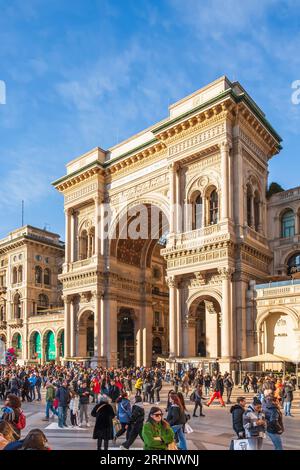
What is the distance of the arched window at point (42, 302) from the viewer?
6464cm

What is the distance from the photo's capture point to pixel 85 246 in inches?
1886

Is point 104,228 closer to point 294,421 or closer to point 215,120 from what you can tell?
point 215,120

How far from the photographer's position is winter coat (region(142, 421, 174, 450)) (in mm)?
7824

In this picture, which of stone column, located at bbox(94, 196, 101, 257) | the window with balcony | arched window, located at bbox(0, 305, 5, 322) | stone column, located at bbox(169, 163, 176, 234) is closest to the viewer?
stone column, located at bbox(169, 163, 176, 234)

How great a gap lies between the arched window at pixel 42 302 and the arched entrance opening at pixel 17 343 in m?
4.36

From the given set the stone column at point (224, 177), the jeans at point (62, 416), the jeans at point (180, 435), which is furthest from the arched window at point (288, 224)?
the jeans at point (180, 435)

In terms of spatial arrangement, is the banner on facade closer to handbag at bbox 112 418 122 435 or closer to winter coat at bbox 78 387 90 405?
winter coat at bbox 78 387 90 405

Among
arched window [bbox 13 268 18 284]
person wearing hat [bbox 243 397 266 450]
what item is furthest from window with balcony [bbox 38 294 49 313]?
person wearing hat [bbox 243 397 266 450]

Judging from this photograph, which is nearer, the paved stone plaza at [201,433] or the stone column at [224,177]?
the paved stone plaza at [201,433]

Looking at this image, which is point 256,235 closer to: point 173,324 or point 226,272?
point 226,272

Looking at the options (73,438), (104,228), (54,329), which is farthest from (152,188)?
(73,438)

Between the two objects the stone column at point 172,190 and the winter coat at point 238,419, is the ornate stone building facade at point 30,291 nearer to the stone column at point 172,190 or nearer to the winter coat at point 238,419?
the stone column at point 172,190

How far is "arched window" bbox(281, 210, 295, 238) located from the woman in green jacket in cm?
3171

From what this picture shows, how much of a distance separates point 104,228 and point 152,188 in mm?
6404
